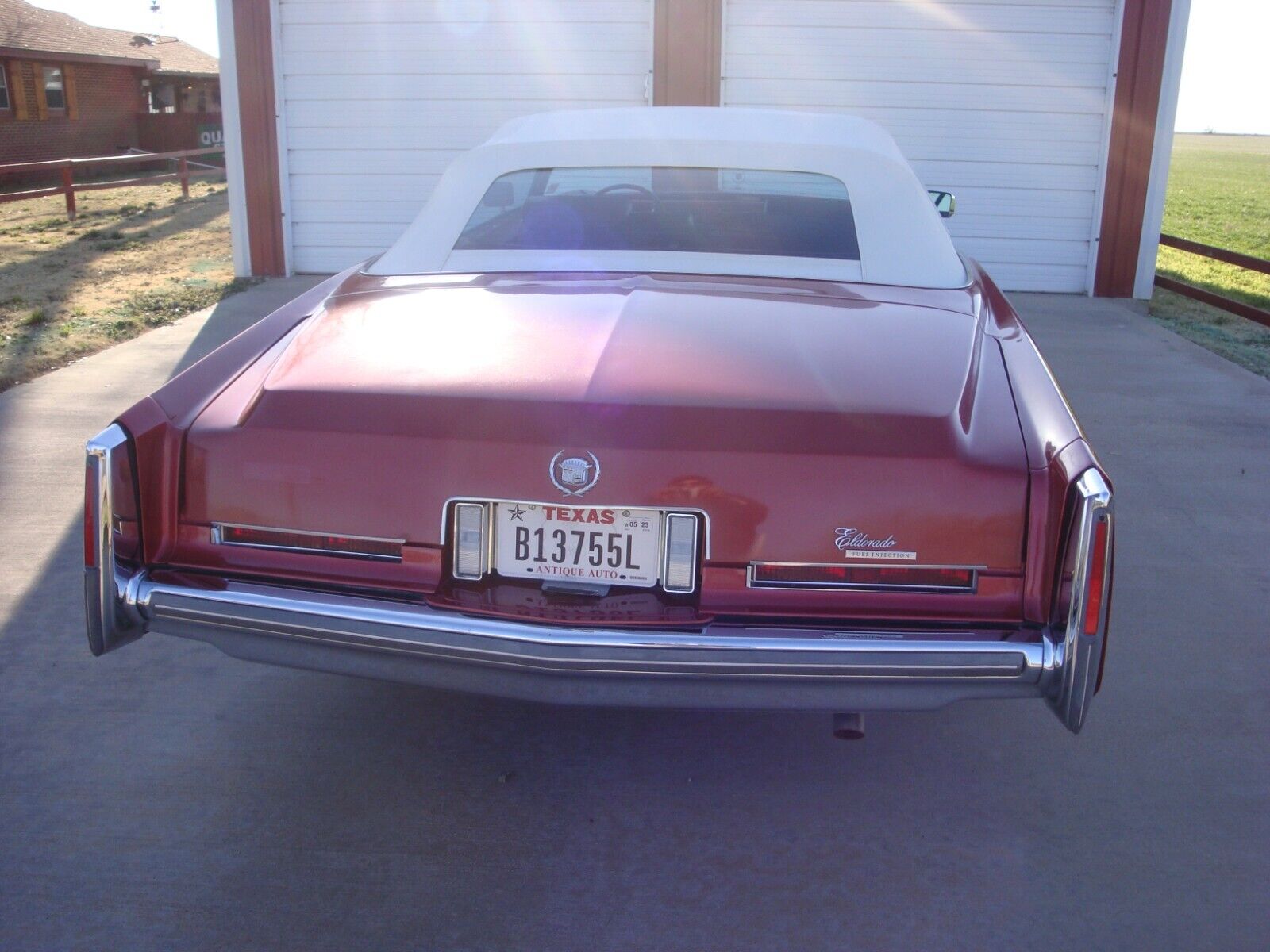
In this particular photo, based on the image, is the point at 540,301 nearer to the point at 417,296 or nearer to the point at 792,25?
the point at 417,296

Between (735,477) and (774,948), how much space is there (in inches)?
36.5

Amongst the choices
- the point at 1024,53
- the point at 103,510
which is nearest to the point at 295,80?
the point at 1024,53

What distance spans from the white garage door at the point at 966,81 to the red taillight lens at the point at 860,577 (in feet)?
26.3

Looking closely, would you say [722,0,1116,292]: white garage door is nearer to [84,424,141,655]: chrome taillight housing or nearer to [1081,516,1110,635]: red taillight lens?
[1081,516,1110,635]: red taillight lens

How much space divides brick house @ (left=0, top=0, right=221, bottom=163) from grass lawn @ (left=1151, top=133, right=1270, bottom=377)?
21.6 m

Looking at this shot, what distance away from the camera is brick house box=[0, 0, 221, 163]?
2355 cm

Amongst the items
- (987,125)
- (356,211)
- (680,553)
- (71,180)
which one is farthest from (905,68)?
(71,180)

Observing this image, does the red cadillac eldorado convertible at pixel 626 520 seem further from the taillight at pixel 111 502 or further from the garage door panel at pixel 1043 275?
the garage door panel at pixel 1043 275

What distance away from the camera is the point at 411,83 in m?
10.0

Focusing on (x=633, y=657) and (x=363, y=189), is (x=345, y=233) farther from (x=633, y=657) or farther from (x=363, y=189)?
(x=633, y=657)

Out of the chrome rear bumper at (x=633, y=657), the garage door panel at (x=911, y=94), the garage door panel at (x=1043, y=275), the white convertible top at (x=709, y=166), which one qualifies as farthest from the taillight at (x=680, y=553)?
the garage door panel at (x=1043, y=275)

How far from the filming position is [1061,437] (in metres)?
2.41

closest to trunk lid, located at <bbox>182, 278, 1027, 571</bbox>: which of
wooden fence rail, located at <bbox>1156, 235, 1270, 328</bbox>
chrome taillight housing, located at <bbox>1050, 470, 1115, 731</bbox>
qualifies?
chrome taillight housing, located at <bbox>1050, 470, 1115, 731</bbox>

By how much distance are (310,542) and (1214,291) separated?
35.3ft
